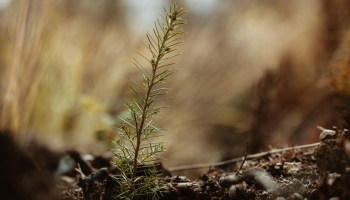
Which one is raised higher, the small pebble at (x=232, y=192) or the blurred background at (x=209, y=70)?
the blurred background at (x=209, y=70)

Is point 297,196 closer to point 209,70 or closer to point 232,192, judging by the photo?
point 232,192

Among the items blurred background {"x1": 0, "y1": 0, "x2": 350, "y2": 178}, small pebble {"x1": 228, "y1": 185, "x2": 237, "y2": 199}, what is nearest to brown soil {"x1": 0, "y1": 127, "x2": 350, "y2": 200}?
small pebble {"x1": 228, "y1": 185, "x2": 237, "y2": 199}

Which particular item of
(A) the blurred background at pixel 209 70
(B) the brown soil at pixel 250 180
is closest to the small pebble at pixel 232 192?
(B) the brown soil at pixel 250 180

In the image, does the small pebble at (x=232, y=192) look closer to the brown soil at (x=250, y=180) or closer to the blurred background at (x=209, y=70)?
the brown soil at (x=250, y=180)

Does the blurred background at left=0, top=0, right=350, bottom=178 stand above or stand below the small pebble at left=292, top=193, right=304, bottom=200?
above

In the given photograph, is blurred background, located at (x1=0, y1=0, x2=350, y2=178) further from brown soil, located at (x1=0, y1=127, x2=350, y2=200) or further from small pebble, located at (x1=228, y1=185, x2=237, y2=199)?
small pebble, located at (x1=228, y1=185, x2=237, y2=199)

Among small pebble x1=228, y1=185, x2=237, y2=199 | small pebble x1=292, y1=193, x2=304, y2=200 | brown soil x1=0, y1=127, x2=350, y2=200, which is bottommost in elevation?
small pebble x1=292, y1=193, x2=304, y2=200

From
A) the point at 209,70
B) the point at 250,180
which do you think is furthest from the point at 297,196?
the point at 209,70
